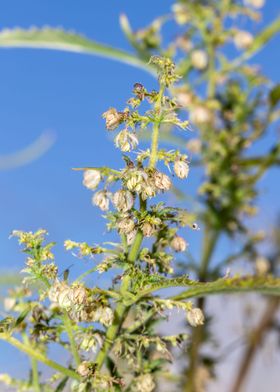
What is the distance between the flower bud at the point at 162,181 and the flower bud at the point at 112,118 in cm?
8

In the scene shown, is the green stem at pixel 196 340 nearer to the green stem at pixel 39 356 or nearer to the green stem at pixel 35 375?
the green stem at pixel 35 375

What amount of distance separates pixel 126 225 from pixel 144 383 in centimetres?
22

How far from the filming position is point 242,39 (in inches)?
74.3

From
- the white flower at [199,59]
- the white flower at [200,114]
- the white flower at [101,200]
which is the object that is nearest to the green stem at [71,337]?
the white flower at [101,200]

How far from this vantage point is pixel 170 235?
79 centimetres

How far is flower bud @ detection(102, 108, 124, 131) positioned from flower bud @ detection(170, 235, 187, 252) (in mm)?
159

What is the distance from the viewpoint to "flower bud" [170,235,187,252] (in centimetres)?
79

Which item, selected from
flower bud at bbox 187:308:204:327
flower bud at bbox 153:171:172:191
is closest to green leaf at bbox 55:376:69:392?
flower bud at bbox 187:308:204:327

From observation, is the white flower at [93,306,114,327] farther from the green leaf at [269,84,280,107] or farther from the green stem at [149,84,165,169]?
the green leaf at [269,84,280,107]

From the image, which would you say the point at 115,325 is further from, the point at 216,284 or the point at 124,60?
the point at 124,60

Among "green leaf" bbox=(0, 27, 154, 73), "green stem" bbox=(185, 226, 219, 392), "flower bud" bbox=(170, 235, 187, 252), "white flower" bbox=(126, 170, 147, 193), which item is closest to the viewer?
"white flower" bbox=(126, 170, 147, 193)

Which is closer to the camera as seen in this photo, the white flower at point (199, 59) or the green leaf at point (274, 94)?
the green leaf at point (274, 94)

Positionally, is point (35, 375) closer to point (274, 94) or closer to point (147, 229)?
point (147, 229)

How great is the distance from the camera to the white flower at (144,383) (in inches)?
31.5
